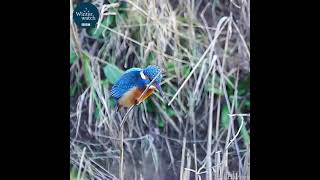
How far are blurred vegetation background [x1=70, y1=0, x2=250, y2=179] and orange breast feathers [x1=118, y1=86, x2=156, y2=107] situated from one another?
26 mm

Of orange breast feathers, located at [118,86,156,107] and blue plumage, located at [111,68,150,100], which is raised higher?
blue plumage, located at [111,68,150,100]

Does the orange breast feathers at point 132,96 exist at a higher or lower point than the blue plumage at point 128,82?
lower

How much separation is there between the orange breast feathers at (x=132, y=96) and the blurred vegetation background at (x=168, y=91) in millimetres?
26

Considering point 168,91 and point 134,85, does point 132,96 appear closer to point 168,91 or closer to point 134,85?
point 134,85

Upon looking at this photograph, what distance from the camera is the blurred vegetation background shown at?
3092 mm

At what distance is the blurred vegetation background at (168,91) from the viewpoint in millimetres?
3092

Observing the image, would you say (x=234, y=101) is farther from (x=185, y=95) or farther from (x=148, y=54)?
(x=148, y=54)

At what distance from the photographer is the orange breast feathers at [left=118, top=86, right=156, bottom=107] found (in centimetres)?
312

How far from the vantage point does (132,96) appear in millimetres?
3131

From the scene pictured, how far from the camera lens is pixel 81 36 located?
3113mm

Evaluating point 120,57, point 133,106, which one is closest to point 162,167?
point 133,106

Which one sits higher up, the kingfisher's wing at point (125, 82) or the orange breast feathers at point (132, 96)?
the kingfisher's wing at point (125, 82)

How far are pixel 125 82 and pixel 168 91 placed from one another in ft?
0.58

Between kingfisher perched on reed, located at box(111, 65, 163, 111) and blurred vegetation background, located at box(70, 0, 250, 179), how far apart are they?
2 centimetres
